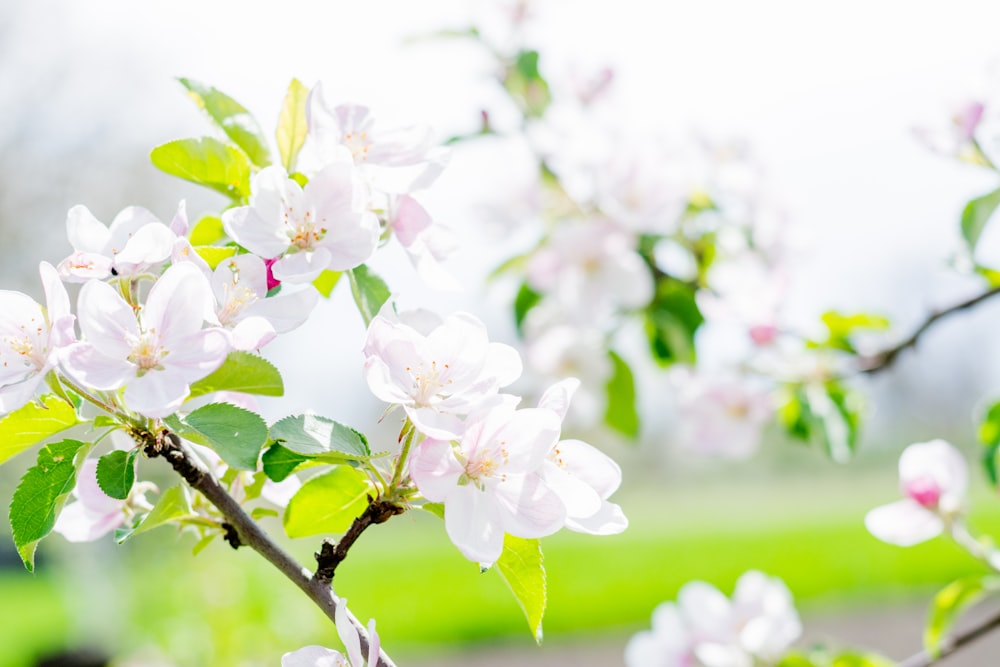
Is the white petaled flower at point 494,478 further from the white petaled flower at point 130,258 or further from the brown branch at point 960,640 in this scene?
the brown branch at point 960,640

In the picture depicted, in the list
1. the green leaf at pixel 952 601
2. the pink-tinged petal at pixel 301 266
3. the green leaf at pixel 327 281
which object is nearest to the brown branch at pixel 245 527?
the pink-tinged petal at pixel 301 266

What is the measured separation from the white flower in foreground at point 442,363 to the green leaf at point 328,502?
0.10 m

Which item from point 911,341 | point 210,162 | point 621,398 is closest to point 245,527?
point 210,162

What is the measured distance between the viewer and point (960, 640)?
106 centimetres

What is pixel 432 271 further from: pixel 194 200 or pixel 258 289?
pixel 194 200

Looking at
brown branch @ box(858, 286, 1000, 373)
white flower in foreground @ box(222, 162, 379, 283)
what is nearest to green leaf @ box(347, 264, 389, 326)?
white flower in foreground @ box(222, 162, 379, 283)

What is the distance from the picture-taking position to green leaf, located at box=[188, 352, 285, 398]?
57cm

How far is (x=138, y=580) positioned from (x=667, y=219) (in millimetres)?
8111

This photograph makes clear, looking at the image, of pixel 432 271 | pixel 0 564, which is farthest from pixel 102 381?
pixel 0 564

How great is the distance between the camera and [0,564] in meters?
13.7

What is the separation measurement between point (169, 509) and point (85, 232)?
19cm

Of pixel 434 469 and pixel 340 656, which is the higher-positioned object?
pixel 434 469

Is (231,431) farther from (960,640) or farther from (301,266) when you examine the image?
(960,640)

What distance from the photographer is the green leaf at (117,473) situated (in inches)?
22.2
